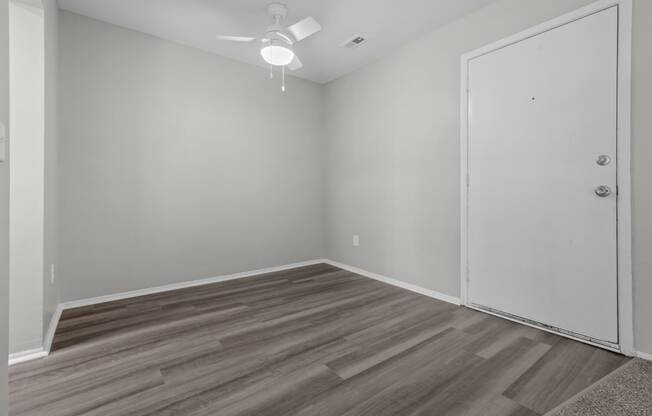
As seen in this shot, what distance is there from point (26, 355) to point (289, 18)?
3135mm

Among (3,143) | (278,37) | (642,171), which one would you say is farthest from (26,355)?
(642,171)

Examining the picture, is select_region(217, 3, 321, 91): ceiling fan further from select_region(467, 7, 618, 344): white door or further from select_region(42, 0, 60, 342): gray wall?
select_region(467, 7, 618, 344): white door

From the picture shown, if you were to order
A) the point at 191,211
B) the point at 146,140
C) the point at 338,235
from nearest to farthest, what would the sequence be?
1. the point at 146,140
2. the point at 191,211
3. the point at 338,235

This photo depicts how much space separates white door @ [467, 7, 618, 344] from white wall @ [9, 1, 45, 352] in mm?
3178

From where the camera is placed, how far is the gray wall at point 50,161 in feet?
6.32

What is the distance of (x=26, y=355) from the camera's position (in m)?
1.76

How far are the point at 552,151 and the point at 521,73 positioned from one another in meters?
0.66

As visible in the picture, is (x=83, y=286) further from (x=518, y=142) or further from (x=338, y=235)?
(x=518, y=142)

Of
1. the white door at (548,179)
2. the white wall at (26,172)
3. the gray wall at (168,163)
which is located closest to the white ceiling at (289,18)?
the gray wall at (168,163)

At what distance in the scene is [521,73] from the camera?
225cm

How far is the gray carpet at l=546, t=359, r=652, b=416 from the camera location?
1325 mm

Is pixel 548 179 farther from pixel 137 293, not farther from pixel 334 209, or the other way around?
pixel 137 293

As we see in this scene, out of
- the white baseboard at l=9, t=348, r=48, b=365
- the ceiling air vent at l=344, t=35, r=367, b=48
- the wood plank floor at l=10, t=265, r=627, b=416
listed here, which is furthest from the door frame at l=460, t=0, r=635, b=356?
the white baseboard at l=9, t=348, r=48, b=365

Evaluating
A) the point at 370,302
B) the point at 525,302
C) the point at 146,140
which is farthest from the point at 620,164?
the point at 146,140
